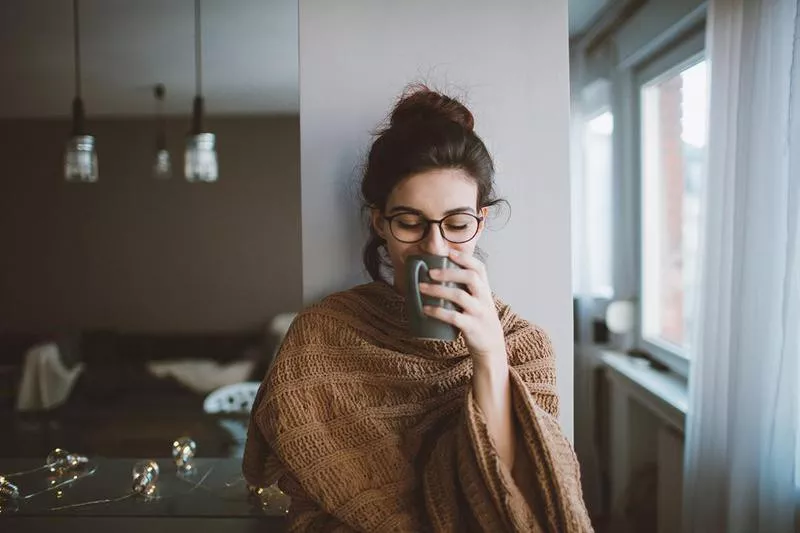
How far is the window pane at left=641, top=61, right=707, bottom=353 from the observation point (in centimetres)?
192

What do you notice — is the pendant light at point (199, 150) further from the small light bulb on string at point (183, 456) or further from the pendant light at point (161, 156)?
the small light bulb on string at point (183, 456)

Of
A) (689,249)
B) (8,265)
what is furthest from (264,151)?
(689,249)

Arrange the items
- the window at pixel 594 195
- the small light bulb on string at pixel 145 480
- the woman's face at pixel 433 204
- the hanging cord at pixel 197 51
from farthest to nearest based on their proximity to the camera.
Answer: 1. the window at pixel 594 195
2. the hanging cord at pixel 197 51
3. the small light bulb on string at pixel 145 480
4. the woman's face at pixel 433 204

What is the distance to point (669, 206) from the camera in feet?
6.79

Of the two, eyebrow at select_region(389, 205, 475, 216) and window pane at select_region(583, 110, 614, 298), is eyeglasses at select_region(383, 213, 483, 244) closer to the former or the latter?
eyebrow at select_region(389, 205, 475, 216)

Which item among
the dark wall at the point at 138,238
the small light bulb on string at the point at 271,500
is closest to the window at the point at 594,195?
the dark wall at the point at 138,238

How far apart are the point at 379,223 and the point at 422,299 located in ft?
0.84

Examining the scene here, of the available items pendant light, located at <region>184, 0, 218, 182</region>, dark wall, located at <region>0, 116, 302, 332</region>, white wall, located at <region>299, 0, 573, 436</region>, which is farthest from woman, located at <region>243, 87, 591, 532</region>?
pendant light, located at <region>184, 0, 218, 182</region>

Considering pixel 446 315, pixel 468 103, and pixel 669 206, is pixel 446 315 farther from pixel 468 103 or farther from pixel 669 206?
pixel 669 206

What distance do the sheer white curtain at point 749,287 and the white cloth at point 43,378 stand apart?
6.06ft

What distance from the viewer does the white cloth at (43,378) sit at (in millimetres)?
1784

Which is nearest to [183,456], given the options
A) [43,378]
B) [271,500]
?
[271,500]

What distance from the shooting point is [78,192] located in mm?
1760

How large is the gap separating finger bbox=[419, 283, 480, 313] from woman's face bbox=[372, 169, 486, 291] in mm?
94
